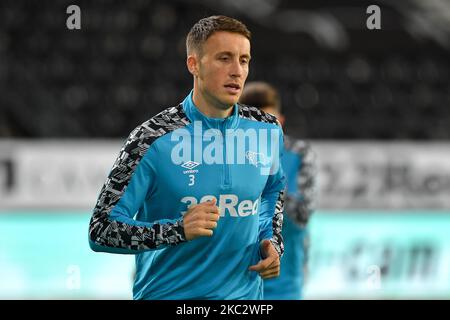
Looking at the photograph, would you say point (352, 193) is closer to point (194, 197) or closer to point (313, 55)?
→ point (313, 55)

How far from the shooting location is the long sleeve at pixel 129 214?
2.87 m

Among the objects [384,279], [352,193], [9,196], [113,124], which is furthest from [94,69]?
[384,279]

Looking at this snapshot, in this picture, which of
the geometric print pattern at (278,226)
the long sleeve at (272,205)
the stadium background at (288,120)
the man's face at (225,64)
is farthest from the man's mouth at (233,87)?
the stadium background at (288,120)

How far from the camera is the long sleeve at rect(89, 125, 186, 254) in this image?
287 cm

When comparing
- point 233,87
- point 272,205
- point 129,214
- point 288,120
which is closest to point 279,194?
point 272,205

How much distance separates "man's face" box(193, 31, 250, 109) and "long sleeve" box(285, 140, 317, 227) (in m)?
1.98

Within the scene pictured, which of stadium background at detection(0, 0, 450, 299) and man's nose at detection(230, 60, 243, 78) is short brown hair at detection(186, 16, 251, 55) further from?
stadium background at detection(0, 0, 450, 299)

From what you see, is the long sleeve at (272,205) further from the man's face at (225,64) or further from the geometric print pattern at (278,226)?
the man's face at (225,64)

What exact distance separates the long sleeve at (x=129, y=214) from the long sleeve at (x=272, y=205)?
0.41 m

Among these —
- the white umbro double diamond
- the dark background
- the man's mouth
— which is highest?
the dark background

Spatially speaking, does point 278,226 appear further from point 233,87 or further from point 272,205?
point 233,87

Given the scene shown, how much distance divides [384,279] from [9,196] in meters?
3.73

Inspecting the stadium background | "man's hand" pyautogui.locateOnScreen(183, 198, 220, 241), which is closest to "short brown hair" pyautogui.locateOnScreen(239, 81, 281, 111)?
"man's hand" pyautogui.locateOnScreen(183, 198, 220, 241)

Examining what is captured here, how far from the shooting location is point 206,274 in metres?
3.04
